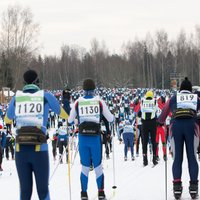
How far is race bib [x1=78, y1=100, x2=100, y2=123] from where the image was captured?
740 centimetres

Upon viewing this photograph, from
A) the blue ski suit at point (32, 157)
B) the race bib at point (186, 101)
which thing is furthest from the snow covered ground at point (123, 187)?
the blue ski suit at point (32, 157)

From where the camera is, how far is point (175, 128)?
23.0 feet

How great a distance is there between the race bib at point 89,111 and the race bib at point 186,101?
4.29ft

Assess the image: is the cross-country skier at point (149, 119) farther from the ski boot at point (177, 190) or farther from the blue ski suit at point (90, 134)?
the ski boot at point (177, 190)

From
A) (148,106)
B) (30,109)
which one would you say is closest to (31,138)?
(30,109)

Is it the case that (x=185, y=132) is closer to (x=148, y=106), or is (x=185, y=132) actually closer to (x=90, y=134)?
(x=90, y=134)

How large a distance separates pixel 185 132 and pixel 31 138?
8.00 ft

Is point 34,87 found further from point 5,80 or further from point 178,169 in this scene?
point 5,80

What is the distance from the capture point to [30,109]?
5.95 m

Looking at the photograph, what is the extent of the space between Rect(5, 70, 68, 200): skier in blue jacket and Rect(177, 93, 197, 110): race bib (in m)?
2.03

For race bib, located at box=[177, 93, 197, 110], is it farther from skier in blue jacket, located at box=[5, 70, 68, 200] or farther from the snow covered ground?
skier in blue jacket, located at box=[5, 70, 68, 200]

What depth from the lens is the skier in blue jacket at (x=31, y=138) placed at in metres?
5.81

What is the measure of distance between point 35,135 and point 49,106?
0.48 metres

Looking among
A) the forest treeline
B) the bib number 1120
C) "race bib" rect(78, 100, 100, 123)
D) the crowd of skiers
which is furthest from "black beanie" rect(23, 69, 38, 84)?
the forest treeline
